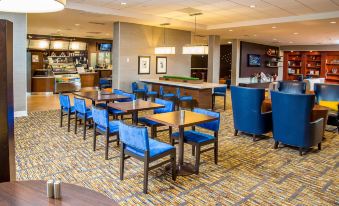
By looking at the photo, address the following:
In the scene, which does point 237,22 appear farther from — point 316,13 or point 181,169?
point 181,169

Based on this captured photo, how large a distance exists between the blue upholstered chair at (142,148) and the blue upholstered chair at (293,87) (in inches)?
244

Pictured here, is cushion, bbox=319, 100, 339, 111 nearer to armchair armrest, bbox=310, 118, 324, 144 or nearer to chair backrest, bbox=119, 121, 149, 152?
armchair armrest, bbox=310, 118, 324, 144

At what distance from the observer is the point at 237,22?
10000 millimetres

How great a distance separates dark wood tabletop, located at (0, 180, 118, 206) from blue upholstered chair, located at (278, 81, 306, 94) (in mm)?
7929

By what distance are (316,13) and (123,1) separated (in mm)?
5361

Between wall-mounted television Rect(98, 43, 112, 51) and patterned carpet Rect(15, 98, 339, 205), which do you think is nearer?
patterned carpet Rect(15, 98, 339, 205)

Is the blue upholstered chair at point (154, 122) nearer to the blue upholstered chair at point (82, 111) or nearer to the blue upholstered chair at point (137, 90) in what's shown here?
the blue upholstered chair at point (82, 111)

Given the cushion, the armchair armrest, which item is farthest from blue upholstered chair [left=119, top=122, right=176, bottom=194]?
the cushion

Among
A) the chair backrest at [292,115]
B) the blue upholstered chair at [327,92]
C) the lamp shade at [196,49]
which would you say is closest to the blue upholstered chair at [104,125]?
the chair backrest at [292,115]

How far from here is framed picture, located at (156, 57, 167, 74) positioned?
10.8 meters

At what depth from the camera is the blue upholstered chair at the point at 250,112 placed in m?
5.55

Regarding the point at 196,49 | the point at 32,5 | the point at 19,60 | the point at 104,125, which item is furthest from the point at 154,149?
the point at 19,60

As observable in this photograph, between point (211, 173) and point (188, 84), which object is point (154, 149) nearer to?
point (211, 173)

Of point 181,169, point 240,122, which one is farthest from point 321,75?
point 181,169
